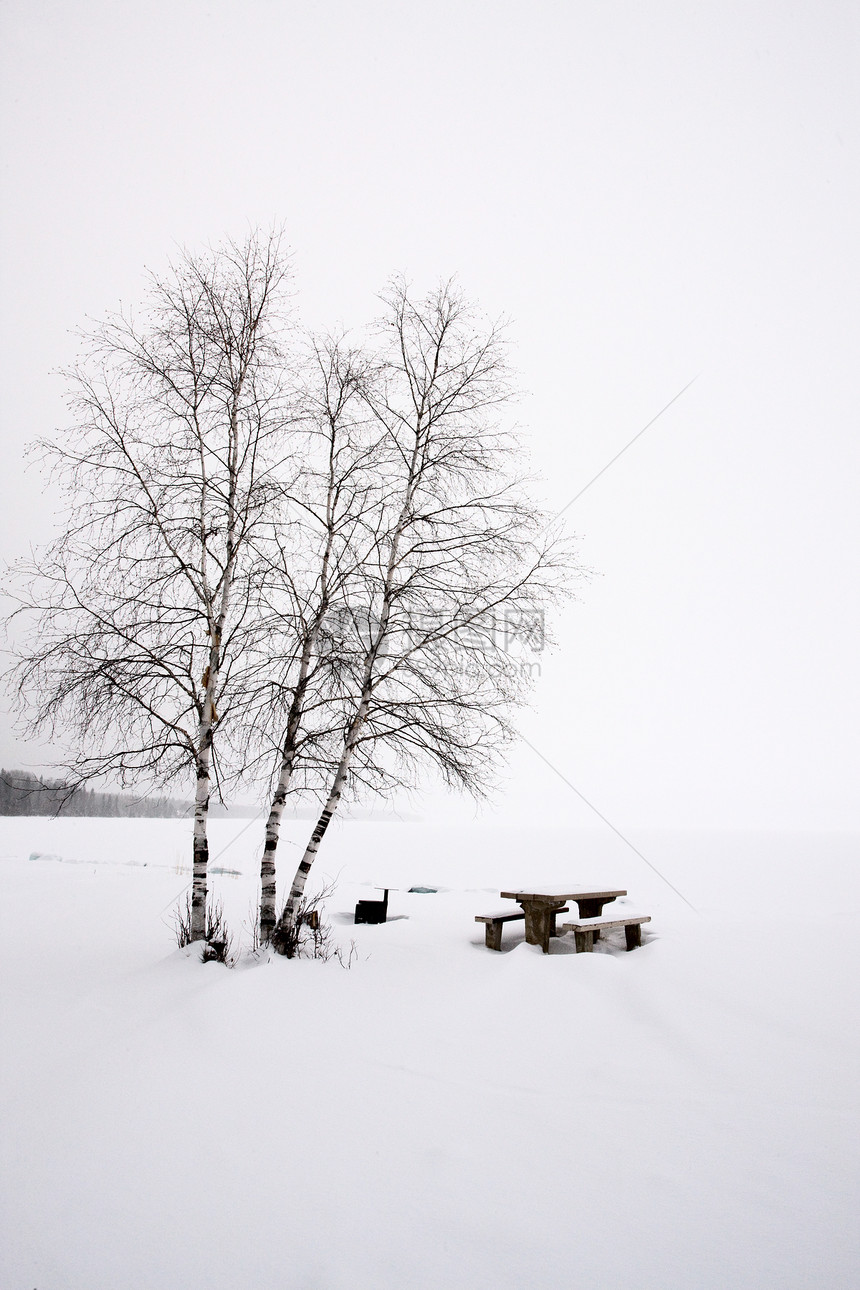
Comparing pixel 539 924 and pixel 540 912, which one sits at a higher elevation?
pixel 540 912

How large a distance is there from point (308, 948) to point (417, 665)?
3781 millimetres

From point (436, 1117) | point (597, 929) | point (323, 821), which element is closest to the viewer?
point (436, 1117)

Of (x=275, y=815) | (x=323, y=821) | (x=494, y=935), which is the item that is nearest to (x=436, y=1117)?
(x=494, y=935)

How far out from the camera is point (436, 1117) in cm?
416

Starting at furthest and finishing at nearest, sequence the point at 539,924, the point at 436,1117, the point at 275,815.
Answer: the point at 275,815, the point at 539,924, the point at 436,1117

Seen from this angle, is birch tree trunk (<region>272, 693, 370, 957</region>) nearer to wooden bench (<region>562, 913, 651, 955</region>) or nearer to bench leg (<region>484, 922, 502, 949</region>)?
bench leg (<region>484, 922, 502, 949</region>)

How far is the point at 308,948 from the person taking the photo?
7957 millimetres

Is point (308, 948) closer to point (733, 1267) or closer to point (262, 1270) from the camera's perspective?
point (262, 1270)

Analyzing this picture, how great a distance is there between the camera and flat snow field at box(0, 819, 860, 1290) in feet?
10.2

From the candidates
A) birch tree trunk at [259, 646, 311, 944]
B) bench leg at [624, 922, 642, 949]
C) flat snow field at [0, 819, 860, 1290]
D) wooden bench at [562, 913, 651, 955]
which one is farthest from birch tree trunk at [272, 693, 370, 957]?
bench leg at [624, 922, 642, 949]

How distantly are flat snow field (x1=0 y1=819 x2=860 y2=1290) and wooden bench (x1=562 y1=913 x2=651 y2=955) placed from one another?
0.33 metres

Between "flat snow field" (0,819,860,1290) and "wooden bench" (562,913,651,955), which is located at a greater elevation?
"wooden bench" (562,913,651,955)

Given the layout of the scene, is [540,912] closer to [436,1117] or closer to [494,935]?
[494,935]

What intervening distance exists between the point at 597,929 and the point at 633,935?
0.81m
